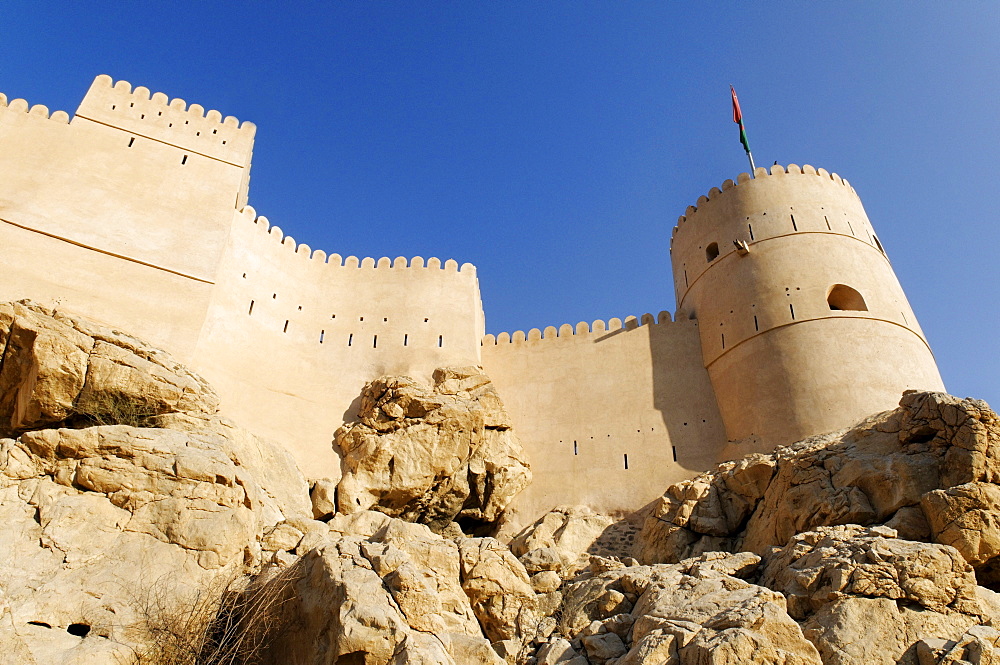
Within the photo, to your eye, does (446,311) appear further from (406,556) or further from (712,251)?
(406,556)

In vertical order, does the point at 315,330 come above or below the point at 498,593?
above

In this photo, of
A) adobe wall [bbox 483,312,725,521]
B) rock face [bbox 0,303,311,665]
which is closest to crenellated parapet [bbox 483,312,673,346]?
adobe wall [bbox 483,312,725,521]

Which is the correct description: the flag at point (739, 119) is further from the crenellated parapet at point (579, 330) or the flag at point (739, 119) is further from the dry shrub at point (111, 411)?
the dry shrub at point (111, 411)

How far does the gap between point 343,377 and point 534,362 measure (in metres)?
→ 4.40

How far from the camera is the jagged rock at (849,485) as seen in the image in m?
9.01

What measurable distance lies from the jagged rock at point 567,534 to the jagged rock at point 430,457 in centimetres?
100

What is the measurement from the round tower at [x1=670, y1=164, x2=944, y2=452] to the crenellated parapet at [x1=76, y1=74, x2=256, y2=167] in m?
10.9

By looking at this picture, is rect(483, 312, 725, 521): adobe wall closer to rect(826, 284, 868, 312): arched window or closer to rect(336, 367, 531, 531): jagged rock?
rect(336, 367, 531, 531): jagged rock

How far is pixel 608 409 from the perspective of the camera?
15.6 metres

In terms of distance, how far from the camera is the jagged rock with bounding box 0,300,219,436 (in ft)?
33.6

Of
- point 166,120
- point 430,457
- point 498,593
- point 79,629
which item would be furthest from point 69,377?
point 166,120

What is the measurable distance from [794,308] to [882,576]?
8355 mm

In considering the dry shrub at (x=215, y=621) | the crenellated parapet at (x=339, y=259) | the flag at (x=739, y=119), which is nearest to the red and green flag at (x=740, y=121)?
the flag at (x=739, y=119)

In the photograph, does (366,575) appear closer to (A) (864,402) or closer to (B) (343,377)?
(B) (343,377)
